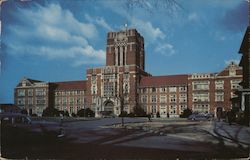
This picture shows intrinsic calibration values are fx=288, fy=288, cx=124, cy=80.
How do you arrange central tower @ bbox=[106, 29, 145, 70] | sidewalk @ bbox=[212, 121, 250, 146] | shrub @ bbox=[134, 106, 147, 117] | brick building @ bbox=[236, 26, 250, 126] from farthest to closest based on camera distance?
1. shrub @ bbox=[134, 106, 147, 117]
2. central tower @ bbox=[106, 29, 145, 70]
3. brick building @ bbox=[236, 26, 250, 126]
4. sidewalk @ bbox=[212, 121, 250, 146]

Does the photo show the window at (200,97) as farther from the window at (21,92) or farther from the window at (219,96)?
the window at (21,92)

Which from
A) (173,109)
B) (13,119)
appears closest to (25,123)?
(13,119)

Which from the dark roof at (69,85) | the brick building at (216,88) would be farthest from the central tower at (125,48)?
the brick building at (216,88)

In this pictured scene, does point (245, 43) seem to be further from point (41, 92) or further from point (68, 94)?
point (41, 92)

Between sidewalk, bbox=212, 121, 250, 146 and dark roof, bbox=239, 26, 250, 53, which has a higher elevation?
dark roof, bbox=239, 26, 250, 53

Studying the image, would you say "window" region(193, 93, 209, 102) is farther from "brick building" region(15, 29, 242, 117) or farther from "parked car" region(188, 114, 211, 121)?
"parked car" region(188, 114, 211, 121)

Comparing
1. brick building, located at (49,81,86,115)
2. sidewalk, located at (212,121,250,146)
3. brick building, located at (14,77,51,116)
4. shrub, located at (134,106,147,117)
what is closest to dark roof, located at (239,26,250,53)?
sidewalk, located at (212,121,250,146)

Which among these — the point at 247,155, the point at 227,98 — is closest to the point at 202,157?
the point at 247,155

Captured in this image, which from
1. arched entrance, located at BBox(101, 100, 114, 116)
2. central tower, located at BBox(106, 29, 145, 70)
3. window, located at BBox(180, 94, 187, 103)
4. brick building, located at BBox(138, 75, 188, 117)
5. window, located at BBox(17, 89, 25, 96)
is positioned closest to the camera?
window, located at BBox(17, 89, 25, 96)

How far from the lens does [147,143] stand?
635cm

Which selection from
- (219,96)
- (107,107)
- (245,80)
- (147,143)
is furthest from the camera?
(107,107)

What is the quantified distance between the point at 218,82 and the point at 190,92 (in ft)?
6.18

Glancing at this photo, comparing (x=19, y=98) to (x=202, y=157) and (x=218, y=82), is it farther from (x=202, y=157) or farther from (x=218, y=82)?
(x=218, y=82)

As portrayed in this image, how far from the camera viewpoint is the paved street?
6.02m
